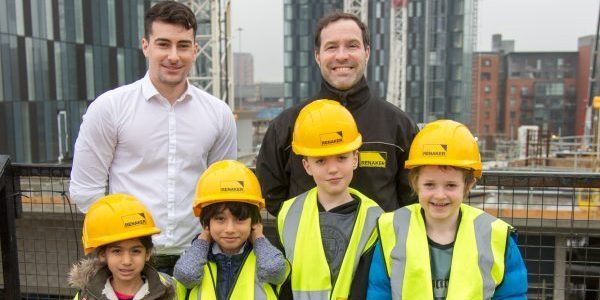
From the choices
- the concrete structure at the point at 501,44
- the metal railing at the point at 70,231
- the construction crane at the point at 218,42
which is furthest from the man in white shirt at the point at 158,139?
the concrete structure at the point at 501,44

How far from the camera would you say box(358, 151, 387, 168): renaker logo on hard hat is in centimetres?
283

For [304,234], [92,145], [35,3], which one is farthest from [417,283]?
[35,3]

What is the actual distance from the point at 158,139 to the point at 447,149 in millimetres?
1458

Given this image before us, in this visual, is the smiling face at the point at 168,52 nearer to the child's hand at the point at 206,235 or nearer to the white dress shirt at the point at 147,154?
the white dress shirt at the point at 147,154

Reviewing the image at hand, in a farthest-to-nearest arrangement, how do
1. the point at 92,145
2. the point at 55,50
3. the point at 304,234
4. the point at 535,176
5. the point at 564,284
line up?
the point at 55,50
the point at 564,284
the point at 535,176
the point at 92,145
the point at 304,234

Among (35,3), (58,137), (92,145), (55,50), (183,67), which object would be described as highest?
(35,3)

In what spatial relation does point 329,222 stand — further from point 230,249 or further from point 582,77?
point 582,77

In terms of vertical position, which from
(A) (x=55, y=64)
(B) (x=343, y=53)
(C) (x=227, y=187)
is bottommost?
(C) (x=227, y=187)

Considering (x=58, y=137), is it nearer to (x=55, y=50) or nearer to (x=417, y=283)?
(x=55, y=50)

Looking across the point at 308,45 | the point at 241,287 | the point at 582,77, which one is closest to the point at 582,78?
the point at 582,77

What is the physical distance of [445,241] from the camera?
238 centimetres

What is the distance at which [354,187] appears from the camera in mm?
2855

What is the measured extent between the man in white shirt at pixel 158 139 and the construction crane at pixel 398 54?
95.3 ft

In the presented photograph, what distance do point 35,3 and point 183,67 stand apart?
21422mm
